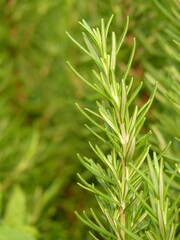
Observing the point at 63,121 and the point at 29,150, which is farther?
the point at 63,121

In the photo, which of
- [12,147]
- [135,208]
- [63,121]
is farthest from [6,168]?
[135,208]

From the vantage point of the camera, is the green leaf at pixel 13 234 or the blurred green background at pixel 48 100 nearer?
the green leaf at pixel 13 234

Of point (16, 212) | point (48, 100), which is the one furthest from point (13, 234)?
point (48, 100)

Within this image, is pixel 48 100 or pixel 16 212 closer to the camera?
pixel 16 212

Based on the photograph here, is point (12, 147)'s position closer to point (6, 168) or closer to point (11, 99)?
point (6, 168)

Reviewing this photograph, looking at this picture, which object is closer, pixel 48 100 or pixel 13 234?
pixel 13 234

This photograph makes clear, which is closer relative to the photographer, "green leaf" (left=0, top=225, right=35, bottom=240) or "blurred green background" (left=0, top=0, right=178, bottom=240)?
"green leaf" (left=0, top=225, right=35, bottom=240)

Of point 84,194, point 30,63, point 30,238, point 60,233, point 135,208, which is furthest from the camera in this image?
point 30,63

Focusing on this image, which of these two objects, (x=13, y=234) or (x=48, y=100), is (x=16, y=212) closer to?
(x=13, y=234)
